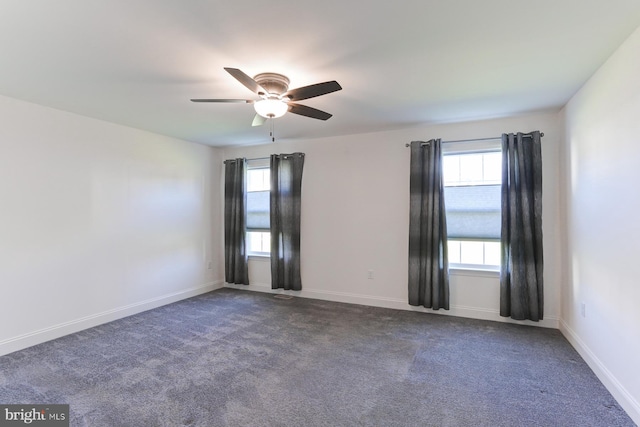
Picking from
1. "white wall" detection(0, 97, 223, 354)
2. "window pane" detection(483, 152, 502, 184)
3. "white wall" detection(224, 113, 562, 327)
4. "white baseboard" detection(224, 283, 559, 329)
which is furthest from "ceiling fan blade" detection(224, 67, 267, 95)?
"white baseboard" detection(224, 283, 559, 329)

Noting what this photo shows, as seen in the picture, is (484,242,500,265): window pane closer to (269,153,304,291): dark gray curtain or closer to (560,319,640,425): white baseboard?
(560,319,640,425): white baseboard

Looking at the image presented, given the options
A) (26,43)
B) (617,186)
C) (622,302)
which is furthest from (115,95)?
(622,302)

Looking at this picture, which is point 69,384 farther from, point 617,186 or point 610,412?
point 617,186

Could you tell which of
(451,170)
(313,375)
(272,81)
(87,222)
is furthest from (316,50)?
(87,222)

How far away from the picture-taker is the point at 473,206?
397 cm

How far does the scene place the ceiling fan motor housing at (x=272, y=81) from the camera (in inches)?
100

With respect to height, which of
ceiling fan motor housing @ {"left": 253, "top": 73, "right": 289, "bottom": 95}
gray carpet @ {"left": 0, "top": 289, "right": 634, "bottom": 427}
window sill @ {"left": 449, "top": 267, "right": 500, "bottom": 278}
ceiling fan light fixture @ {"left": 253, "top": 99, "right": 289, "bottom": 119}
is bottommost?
gray carpet @ {"left": 0, "top": 289, "right": 634, "bottom": 427}

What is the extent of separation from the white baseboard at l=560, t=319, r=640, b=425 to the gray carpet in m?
0.05

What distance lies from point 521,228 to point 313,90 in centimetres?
298

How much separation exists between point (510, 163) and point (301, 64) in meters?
2.78

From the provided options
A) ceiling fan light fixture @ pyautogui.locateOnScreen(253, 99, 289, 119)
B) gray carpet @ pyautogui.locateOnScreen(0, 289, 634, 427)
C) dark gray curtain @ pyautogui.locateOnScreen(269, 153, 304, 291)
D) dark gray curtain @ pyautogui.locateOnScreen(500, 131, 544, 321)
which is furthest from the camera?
dark gray curtain @ pyautogui.locateOnScreen(269, 153, 304, 291)

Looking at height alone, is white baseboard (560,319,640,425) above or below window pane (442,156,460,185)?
below

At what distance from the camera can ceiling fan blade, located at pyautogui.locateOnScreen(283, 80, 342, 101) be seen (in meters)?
2.19

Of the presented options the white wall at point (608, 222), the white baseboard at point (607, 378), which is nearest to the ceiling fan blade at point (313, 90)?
the white wall at point (608, 222)
